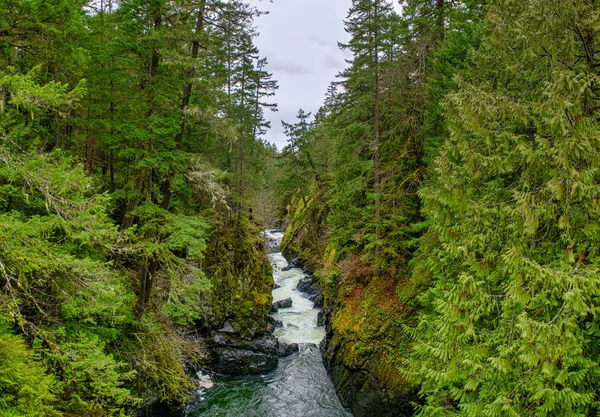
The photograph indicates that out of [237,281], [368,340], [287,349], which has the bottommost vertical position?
[287,349]

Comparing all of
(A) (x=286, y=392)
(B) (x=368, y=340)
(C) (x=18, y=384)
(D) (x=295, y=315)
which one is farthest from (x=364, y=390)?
(D) (x=295, y=315)

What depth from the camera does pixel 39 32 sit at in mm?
7305

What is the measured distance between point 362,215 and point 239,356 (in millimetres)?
9694

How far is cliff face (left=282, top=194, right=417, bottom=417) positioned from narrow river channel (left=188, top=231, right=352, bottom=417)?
644 mm

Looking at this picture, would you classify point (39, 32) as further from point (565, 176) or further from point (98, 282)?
point (565, 176)

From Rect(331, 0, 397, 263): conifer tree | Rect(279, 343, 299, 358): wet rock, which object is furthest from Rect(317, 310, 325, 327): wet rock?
Rect(331, 0, 397, 263): conifer tree

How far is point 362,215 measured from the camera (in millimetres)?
16859

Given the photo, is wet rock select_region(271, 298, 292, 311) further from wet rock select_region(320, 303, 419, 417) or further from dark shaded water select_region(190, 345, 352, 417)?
wet rock select_region(320, 303, 419, 417)

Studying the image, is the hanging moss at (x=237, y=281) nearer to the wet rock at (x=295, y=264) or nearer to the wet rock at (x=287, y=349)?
the wet rock at (x=287, y=349)

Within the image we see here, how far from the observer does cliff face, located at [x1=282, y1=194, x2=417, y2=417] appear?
1219cm

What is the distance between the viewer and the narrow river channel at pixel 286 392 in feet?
46.3

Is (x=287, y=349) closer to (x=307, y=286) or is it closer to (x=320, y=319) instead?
(x=320, y=319)

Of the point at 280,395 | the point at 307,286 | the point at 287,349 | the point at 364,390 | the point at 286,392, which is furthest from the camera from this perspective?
the point at 307,286

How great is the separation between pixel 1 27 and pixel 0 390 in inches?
267
